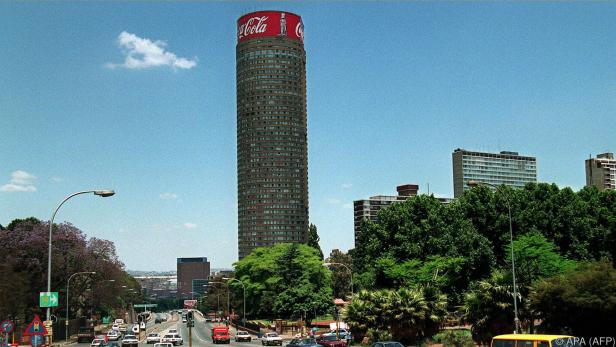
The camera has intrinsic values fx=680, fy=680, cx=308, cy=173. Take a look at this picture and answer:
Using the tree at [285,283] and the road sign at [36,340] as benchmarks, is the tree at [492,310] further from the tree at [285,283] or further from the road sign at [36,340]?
the tree at [285,283]

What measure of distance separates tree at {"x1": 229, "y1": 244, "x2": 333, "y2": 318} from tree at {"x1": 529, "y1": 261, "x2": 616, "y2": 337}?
64156 mm

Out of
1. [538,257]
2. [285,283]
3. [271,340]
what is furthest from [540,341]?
[285,283]

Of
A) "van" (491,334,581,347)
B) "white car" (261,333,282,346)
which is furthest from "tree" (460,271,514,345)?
"white car" (261,333,282,346)

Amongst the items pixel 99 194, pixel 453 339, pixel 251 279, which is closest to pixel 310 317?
pixel 251 279

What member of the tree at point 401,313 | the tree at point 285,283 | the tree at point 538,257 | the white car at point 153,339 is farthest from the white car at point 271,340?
the tree at point 285,283

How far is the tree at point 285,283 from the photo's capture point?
106m

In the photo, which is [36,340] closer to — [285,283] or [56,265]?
[56,265]

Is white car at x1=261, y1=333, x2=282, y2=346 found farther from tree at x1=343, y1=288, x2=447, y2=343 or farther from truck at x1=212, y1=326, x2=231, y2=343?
tree at x1=343, y1=288, x2=447, y2=343

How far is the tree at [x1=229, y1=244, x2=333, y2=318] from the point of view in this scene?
106062 mm

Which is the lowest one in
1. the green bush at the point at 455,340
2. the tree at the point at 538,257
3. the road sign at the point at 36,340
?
the green bush at the point at 455,340

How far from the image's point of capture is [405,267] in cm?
7006

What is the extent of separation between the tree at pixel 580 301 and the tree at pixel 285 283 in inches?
2526

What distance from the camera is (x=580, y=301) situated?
1569 inches

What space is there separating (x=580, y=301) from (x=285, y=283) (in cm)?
7733
